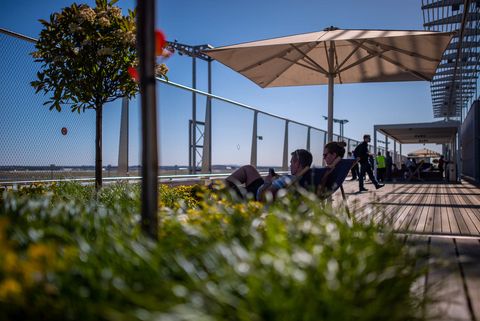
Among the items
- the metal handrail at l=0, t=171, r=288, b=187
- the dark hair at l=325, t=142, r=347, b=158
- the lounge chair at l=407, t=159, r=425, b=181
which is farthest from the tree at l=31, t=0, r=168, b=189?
the lounge chair at l=407, t=159, r=425, b=181

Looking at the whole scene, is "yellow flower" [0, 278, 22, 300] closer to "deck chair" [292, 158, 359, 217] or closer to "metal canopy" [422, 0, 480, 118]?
"deck chair" [292, 158, 359, 217]

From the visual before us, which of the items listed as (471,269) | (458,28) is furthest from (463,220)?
(458,28)

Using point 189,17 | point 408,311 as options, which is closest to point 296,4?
point 189,17

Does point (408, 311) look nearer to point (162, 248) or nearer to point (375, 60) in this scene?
point (162, 248)

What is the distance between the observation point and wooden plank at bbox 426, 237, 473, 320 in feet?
5.30

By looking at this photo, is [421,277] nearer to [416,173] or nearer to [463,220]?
[463,220]

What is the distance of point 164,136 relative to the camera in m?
6.31

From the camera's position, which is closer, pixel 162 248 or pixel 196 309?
pixel 196 309

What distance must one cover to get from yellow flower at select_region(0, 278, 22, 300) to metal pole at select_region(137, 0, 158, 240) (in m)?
0.57

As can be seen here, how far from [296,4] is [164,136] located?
2788mm

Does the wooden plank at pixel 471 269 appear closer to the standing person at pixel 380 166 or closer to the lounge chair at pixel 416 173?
the standing person at pixel 380 166

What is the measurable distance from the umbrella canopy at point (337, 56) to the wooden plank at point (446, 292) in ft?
12.5

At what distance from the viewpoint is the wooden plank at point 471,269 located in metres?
1.87

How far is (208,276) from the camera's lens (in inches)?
57.1
